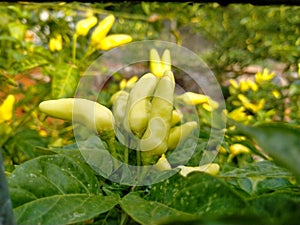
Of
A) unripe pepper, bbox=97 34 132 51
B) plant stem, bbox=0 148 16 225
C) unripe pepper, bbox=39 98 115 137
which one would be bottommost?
unripe pepper, bbox=39 98 115 137

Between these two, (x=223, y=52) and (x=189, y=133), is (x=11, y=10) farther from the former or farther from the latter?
(x=223, y=52)

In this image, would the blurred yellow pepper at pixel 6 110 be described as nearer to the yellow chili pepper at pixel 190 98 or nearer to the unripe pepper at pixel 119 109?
the yellow chili pepper at pixel 190 98

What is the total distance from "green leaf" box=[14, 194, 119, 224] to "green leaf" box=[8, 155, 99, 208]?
0.01 meters

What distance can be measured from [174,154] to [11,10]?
2.65ft

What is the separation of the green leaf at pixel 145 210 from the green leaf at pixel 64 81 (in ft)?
2.01

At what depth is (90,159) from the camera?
44cm

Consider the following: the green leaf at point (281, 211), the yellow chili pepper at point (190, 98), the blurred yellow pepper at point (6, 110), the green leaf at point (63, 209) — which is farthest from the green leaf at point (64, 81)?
the green leaf at point (281, 211)

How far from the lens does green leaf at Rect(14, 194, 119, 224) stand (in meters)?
0.31

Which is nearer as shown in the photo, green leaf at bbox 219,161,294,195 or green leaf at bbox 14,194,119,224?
green leaf at bbox 14,194,119,224

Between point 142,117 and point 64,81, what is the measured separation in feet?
1.83

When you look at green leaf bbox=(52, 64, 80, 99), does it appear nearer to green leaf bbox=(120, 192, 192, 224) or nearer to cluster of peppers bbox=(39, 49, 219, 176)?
cluster of peppers bbox=(39, 49, 219, 176)

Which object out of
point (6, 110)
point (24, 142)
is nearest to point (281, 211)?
point (6, 110)

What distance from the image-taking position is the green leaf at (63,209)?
1.01 ft

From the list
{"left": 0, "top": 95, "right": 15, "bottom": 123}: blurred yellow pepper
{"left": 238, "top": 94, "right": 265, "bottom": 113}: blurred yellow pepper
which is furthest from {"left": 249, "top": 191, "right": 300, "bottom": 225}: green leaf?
{"left": 238, "top": 94, "right": 265, "bottom": 113}: blurred yellow pepper
